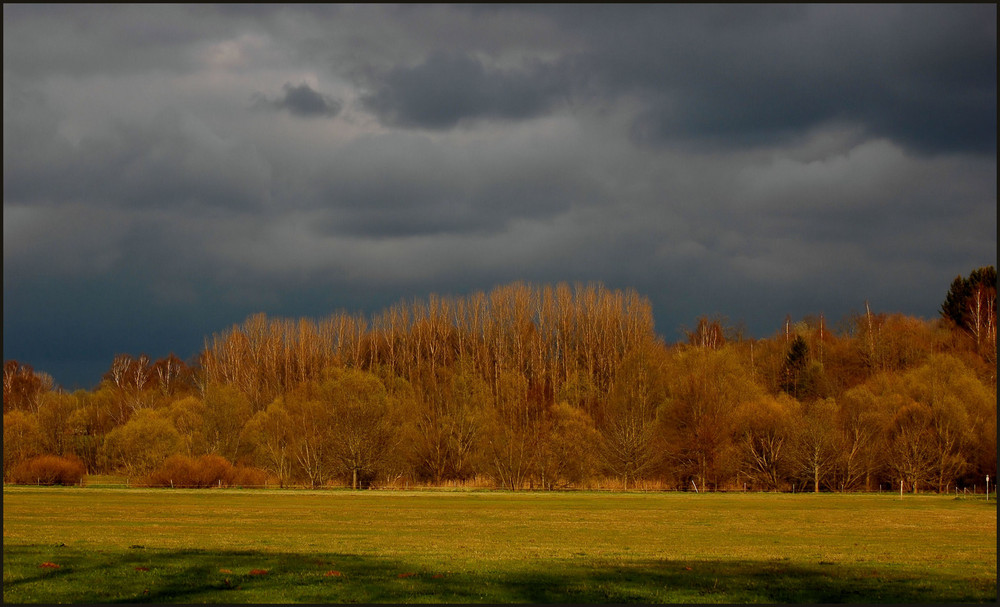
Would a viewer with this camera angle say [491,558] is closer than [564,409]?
Yes

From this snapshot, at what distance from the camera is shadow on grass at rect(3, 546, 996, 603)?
63.2 ft

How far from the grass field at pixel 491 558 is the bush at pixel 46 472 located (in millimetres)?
53035

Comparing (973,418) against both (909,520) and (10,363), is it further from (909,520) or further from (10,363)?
(10,363)

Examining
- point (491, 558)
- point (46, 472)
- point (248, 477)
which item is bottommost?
point (248, 477)

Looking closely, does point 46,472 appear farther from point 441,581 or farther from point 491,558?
point 441,581

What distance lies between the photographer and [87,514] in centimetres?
4588

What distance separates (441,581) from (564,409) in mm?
84685

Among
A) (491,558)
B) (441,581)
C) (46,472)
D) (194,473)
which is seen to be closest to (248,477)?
(194,473)

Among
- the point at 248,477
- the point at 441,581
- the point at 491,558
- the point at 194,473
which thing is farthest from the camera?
the point at 248,477

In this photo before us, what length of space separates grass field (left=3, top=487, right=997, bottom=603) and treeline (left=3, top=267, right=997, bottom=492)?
4746 cm

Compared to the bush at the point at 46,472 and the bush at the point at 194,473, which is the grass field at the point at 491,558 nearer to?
the bush at the point at 194,473

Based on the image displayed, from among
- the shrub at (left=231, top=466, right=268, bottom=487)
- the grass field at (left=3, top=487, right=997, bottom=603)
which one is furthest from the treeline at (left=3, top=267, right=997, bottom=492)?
the grass field at (left=3, top=487, right=997, bottom=603)

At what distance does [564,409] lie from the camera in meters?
105

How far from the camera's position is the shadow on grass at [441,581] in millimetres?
19266
